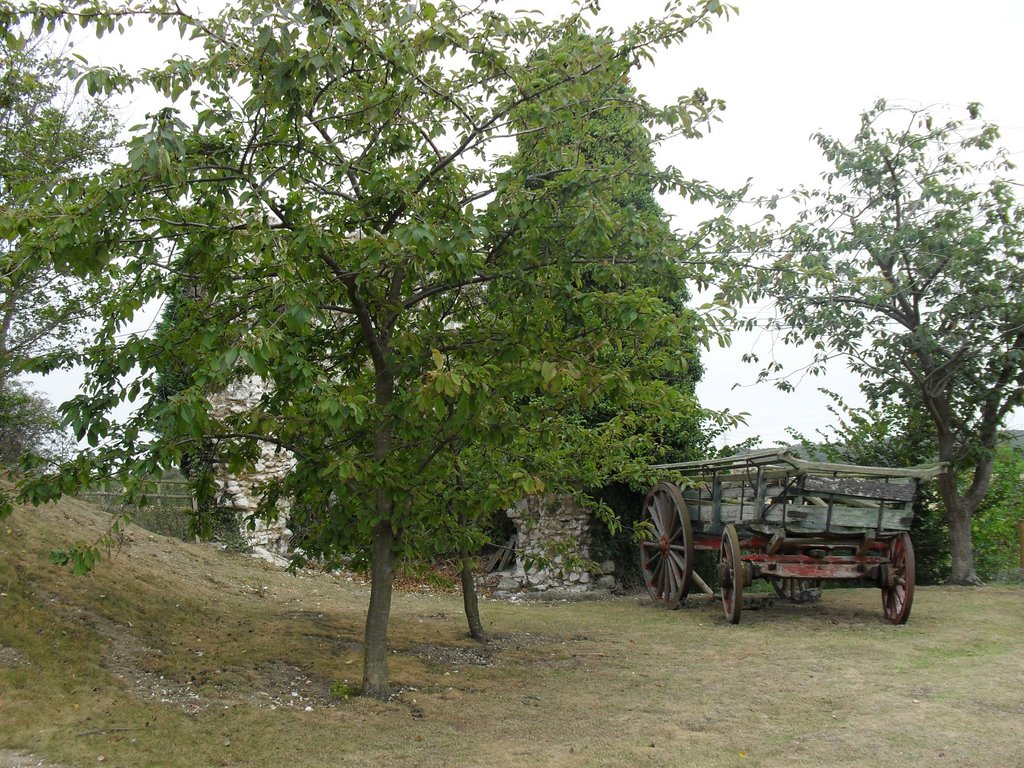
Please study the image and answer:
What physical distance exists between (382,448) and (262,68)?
2.30 m

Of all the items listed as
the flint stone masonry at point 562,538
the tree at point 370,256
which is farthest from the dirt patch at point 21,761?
the flint stone masonry at point 562,538

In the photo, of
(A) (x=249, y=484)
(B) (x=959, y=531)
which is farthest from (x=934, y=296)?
(A) (x=249, y=484)

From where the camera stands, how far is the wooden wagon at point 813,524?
8172 millimetres

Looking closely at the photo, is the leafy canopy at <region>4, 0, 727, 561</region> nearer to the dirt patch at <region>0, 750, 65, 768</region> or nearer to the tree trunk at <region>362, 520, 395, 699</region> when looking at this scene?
the tree trunk at <region>362, 520, 395, 699</region>

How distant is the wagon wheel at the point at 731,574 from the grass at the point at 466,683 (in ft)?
0.74

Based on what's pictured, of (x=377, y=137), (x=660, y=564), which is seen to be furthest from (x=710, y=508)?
(x=377, y=137)

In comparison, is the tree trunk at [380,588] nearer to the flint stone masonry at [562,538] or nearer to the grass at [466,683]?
the grass at [466,683]

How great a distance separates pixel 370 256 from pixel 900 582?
6599 mm

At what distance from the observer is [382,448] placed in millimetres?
5332

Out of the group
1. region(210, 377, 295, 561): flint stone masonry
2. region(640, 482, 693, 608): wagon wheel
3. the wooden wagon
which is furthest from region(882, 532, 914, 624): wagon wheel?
region(210, 377, 295, 561): flint stone masonry

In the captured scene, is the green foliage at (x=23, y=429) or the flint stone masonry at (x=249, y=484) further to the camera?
the flint stone masonry at (x=249, y=484)

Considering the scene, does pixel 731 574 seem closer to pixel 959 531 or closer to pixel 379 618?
pixel 379 618

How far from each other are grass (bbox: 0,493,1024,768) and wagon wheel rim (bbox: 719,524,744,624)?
0.73ft

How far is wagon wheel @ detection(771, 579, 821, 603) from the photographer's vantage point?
10164mm
